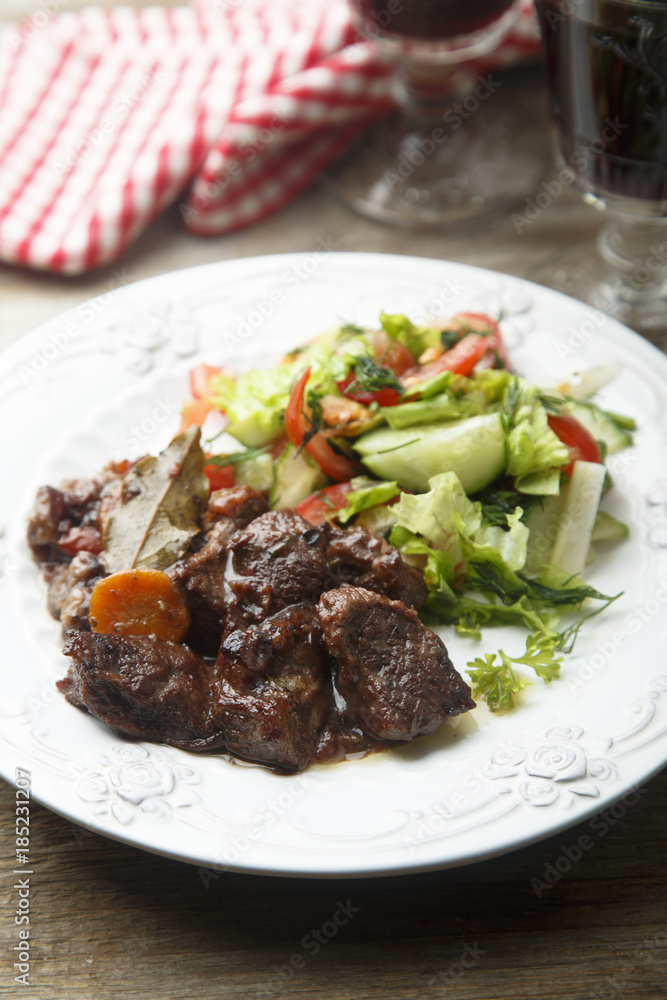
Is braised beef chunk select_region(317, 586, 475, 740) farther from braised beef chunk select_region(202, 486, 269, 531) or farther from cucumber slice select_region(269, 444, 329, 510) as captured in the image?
cucumber slice select_region(269, 444, 329, 510)

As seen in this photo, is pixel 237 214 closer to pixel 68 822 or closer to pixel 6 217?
pixel 6 217

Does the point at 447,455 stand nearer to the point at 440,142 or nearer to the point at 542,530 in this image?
the point at 542,530

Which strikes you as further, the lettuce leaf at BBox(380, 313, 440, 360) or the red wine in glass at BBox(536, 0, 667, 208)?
the lettuce leaf at BBox(380, 313, 440, 360)

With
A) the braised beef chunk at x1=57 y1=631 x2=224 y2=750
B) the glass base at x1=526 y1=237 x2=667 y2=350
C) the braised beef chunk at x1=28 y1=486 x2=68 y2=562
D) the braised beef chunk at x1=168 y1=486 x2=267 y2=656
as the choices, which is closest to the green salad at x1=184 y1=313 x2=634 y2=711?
the braised beef chunk at x1=168 y1=486 x2=267 y2=656

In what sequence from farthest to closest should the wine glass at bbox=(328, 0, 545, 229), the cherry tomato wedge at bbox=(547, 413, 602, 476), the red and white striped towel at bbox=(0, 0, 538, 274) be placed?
the red and white striped towel at bbox=(0, 0, 538, 274) < the wine glass at bbox=(328, 0, 545, 229) < the cherry tomato wedge at bbox=(547, 413, 602, 476)

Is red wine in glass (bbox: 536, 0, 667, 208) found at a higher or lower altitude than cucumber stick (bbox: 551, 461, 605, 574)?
higher
